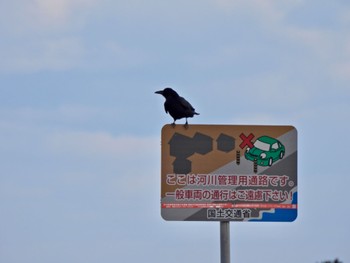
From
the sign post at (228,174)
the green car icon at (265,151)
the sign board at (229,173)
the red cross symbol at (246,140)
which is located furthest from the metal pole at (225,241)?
the red cross symbol at (246,140)

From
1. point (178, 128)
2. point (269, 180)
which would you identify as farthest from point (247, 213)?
point (178, 128)

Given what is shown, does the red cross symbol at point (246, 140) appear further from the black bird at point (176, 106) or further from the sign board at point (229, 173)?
the black bird at point (176, 106)

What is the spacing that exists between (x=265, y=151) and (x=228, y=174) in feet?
2.05

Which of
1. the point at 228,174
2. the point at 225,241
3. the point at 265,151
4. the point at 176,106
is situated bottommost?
the point at 225,241

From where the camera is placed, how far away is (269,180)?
11.5 m

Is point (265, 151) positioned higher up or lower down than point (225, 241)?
higher up

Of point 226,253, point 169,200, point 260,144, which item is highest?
point 260,144

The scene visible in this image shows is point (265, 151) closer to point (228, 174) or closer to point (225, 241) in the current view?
point (228, 174)

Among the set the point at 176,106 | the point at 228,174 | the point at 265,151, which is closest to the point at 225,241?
the point at 228,174

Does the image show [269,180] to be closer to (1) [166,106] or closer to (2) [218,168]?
(2) [218,168]

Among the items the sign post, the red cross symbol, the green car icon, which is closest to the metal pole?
the sign post

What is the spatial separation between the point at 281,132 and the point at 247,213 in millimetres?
1239

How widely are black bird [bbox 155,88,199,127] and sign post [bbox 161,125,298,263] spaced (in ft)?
1.39

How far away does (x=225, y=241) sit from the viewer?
37.6 feet
